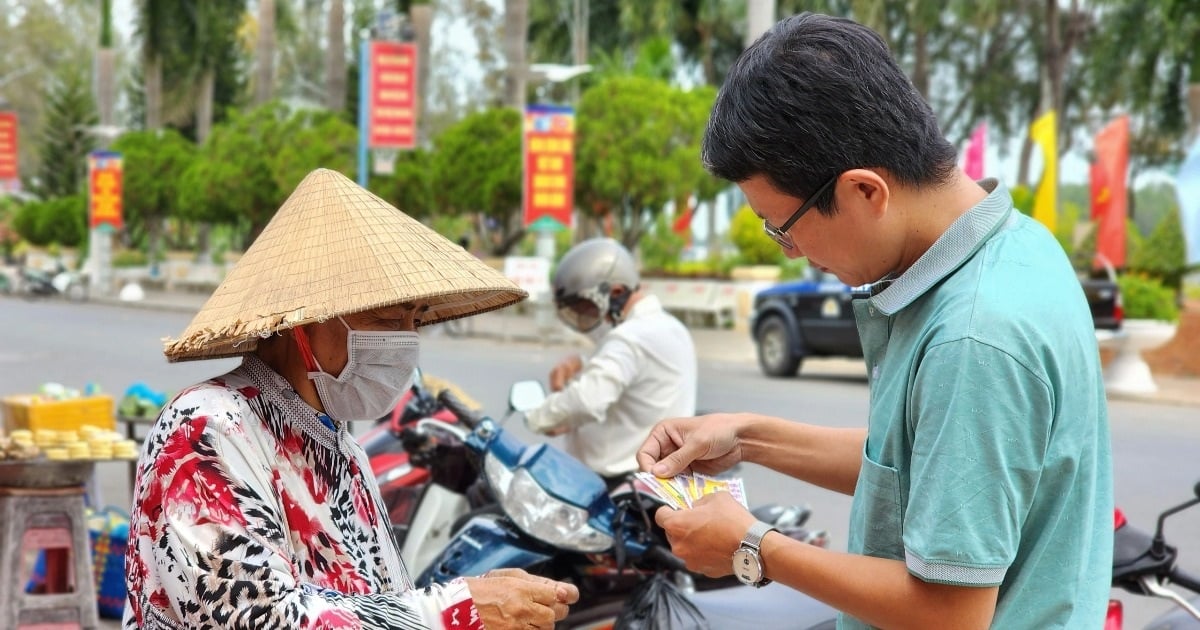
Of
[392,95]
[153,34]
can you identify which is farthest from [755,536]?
[153,34]

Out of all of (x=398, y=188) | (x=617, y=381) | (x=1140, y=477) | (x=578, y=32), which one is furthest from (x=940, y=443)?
(x=578, y=32)

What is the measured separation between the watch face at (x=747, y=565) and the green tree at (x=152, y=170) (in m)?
37.0

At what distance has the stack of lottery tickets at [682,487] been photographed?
6.14 ft

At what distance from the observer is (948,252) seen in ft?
5.20

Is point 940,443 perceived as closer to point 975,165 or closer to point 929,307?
point 929,307

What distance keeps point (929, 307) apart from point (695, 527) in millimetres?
447

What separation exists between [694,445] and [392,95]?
21030 mm

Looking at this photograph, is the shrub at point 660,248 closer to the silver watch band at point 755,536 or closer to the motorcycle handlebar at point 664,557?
the motorcycle handlebar at point 664,557

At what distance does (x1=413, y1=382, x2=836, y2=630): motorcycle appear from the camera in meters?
3.14

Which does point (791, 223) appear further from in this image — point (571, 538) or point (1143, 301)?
point (1143, 301)

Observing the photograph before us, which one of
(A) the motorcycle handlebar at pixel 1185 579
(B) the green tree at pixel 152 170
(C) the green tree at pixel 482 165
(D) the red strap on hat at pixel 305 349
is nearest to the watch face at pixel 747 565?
(D) the red strap on hat at pixel 305 349

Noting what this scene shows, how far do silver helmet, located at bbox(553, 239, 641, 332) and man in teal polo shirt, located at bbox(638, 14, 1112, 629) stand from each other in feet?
9.88

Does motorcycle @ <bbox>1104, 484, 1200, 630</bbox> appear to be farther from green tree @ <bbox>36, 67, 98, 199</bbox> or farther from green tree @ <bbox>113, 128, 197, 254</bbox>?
Answer: green tree @ <bbox>36, 67, 98, 199</bbox>

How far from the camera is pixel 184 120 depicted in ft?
162
